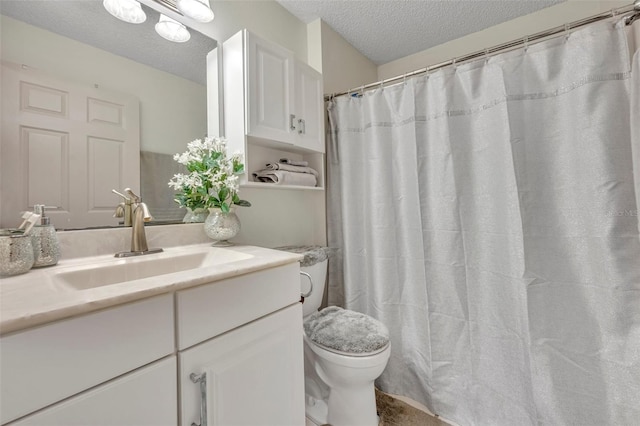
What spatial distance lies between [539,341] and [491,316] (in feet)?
0.61

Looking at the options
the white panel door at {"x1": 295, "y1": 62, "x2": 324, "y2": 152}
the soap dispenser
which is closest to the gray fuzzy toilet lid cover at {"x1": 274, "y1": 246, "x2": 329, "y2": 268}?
the white panel door at {"x1": 295, "y1": 62, "x2": 324, "y2": 152}

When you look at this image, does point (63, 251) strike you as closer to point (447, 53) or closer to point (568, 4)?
point (447, 53)

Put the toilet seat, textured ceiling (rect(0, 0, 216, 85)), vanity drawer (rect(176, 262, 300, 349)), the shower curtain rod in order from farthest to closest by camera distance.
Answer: the toilet seat < the shower curtain rod < textured ceiling (rect(0, 0, 216, 85)) < vanity drawer (rect(176, 262, 300, 349))

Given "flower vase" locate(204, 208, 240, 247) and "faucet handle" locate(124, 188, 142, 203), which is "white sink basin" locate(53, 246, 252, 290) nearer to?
"flower vase" locate(204, 208, 240, 247)

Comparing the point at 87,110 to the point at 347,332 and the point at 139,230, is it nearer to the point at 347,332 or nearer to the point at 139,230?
the point at 139,230

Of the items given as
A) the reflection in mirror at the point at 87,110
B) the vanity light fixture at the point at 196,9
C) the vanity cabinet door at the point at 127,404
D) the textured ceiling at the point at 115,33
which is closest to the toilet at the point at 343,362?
the vanity cabinet door at the point at 127,404

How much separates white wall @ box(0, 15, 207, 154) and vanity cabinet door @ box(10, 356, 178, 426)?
87cm

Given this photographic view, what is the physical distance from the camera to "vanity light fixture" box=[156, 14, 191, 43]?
117 cm

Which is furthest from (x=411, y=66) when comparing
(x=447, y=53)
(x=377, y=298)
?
(x=377, y=298)

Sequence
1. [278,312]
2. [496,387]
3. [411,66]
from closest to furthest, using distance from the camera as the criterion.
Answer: [278,312]
[496,387]
[411,66]

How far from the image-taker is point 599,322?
41.9 inches

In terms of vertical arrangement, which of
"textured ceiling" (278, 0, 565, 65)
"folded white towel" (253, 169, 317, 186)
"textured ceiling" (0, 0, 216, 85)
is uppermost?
"textured ceiling" (278, 0, 565, 65)

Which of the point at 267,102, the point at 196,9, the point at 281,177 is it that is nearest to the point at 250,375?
the point at 281,177

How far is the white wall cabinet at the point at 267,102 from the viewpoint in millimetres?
1259
